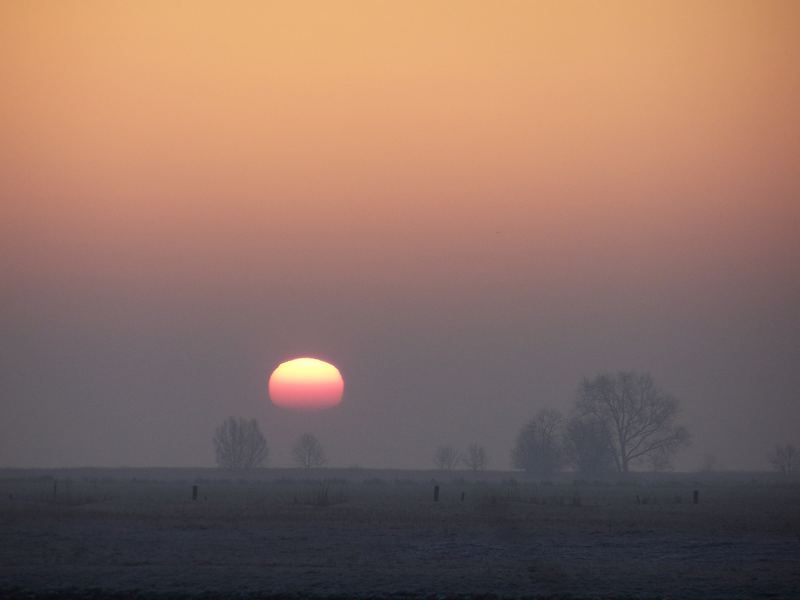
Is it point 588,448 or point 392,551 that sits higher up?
point 588,448

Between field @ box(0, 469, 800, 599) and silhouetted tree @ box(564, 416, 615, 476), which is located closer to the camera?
field @ box(0, 469, 800, 599)

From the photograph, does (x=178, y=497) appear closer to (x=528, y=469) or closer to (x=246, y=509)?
(x=246, y=509)

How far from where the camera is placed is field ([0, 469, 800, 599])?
2447 cm

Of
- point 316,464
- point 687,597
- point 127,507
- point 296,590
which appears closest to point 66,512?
point 127,507

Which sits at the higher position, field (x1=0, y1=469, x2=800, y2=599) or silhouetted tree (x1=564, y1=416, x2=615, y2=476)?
silhouetted tree (x1=564, y1=416, x2=615, y2=476)

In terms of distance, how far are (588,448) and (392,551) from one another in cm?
9750

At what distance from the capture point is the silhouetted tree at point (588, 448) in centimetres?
12400

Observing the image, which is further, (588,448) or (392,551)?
(588,448)

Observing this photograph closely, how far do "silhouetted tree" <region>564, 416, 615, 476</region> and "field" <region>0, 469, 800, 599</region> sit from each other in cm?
7503

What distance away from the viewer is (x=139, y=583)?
981 inches

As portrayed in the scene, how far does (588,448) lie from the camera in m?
125

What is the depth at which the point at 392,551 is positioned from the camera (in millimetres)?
30906

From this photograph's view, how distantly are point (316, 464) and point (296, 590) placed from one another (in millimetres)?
154716

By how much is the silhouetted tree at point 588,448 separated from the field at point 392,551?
75.0 m
